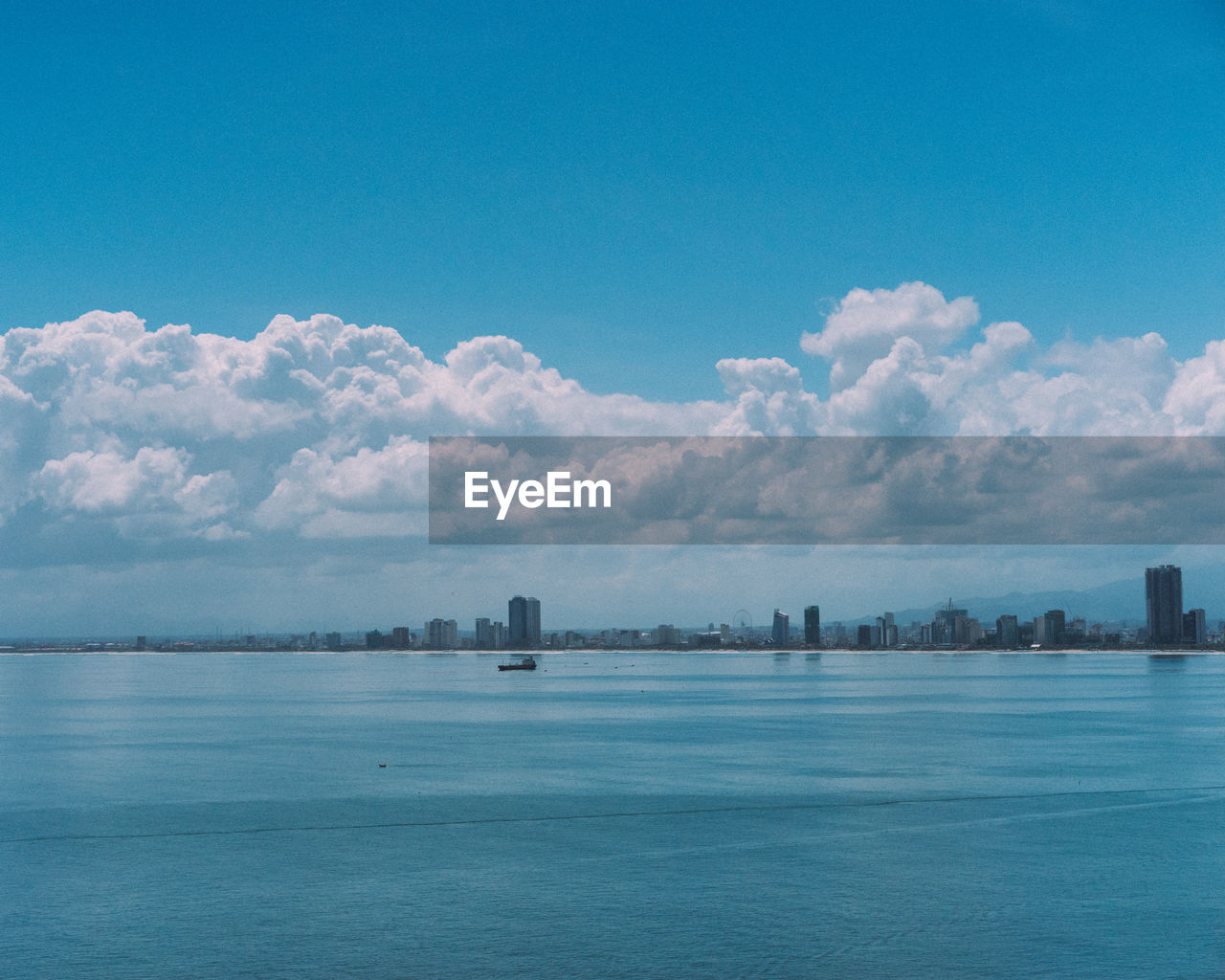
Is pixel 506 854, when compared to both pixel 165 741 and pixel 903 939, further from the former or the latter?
pixel 165 741

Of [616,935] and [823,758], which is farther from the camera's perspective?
[823,758]

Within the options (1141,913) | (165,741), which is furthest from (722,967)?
(165,741)

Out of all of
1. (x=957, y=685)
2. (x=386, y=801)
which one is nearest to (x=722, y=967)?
(x=386, y=801)

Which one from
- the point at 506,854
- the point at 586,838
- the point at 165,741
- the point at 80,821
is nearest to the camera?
the point at 506,854

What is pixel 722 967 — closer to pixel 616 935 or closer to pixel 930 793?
pixel 616 935

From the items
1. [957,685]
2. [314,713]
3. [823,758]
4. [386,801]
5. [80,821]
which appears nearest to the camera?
[80,821]

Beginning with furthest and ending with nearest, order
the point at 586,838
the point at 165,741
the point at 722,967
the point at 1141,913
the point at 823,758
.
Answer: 1. the point at 165,741
2. the point at 823,758
3. the point at 586,838
4. the point at 1141,913
5. the point at 722,967
